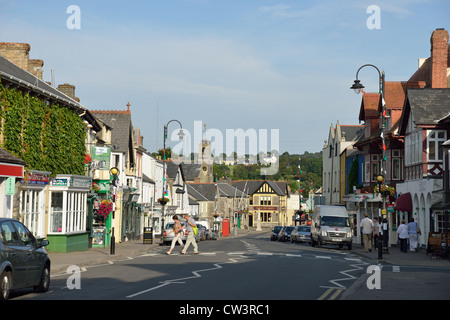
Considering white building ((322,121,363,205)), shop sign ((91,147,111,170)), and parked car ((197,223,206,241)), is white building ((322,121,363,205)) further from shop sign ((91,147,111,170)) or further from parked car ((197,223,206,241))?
shop sign ((91,147,111,170))

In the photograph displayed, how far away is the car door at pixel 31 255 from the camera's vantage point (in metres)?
14.4

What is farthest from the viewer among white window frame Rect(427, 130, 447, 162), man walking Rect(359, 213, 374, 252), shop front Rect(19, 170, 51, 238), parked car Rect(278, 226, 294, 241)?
parked car Rect(278, 226, 294, 241)

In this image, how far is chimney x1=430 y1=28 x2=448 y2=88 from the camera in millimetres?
46812

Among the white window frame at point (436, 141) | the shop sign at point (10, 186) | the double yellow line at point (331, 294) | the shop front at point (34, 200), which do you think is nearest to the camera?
the double yellow line at point (331, 294)

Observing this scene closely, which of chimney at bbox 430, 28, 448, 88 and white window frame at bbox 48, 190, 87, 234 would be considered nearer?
white window frame at bbox 48, 190, 87, 234

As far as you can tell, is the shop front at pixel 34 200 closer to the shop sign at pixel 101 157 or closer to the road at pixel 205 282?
the road at pixel 205 282

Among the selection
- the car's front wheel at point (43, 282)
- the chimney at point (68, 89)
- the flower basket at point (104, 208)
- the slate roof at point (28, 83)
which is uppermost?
the chimney at point (68, 89)

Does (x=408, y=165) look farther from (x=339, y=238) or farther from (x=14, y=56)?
(x=14, y=56)

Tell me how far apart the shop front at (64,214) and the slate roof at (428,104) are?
2076cm

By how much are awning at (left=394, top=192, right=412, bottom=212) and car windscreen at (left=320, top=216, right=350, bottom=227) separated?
502cm

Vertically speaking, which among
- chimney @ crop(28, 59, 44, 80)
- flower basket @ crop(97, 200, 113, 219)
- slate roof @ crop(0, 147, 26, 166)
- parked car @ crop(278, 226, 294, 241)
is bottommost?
parked car @ crop(278, 226, 294, 241)

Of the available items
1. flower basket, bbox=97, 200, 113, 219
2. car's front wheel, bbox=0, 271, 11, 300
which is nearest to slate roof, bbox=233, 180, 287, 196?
flower basket, bbox=97, 200, 113, 219

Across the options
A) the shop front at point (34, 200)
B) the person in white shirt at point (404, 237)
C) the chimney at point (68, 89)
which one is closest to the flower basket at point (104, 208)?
the shop front at point (34, 200)

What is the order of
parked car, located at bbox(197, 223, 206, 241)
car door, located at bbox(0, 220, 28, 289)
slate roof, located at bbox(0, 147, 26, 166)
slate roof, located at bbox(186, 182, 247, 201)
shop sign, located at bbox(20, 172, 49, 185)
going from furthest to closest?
slate roof, located at bbox(186, 182, 247, 201) → parked car, located at bbox(197, 223, 206, 241) → shop sign, located at bbox(20, 172, 49, 185) → slate roof, located at bbox(0, 147, 26, 166) → car door, located at bbox(0, 220, 28, 289)
